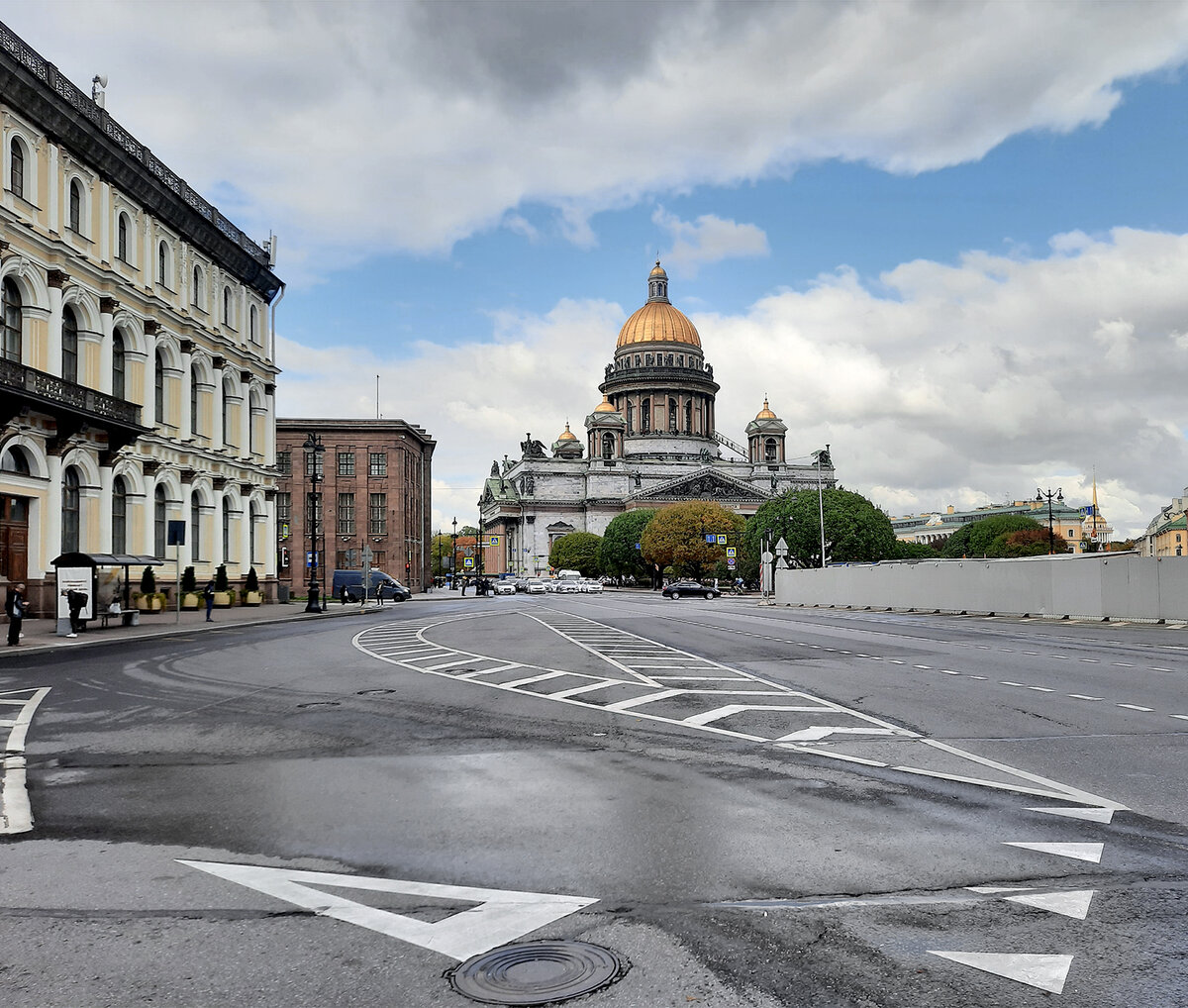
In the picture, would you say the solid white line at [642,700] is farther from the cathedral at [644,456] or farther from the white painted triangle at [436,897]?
the cathedral at [644,456]

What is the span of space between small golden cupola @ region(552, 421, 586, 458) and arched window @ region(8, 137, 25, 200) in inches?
5596

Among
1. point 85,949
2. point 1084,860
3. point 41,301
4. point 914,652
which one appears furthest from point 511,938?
point 41,301

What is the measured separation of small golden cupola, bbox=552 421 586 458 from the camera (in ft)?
573

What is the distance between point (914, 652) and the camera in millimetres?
21828

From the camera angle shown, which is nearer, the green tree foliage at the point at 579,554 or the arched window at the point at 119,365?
the arched window at the point at 119,365

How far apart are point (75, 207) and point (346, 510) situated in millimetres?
60118

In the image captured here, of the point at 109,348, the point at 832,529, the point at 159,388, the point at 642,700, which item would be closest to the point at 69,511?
the point at 109,348

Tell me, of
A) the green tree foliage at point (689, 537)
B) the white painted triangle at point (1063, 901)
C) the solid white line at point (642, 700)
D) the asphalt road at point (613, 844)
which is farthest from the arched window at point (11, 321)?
the green tree foliage at point (689, 537)

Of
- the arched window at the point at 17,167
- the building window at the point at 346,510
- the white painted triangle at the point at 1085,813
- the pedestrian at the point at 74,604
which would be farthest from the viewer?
the building window at the point at 346,510

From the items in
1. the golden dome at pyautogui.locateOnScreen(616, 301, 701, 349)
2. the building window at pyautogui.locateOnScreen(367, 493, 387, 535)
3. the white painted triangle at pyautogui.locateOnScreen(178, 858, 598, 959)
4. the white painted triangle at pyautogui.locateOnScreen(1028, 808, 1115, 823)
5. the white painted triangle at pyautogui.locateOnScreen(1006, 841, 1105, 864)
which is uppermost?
the golden dome at pyautogui.locateOnScreen(616, 301, 701, 349)

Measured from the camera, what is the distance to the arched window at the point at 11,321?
A: 105ft

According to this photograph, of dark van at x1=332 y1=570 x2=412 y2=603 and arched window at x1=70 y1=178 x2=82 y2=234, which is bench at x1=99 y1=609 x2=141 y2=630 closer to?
arched window at x1=70 y1=178 x2=82 y2=234

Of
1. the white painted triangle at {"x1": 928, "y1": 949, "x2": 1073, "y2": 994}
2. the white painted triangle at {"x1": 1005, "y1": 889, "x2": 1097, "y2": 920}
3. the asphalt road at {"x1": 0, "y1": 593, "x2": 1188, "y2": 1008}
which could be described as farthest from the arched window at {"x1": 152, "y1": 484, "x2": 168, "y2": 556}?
the white painted triangle at {"x1": 928, "y1": 949, "x2": 1073, "y2": 994}

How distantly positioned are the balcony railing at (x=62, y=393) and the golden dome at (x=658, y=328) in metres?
137
